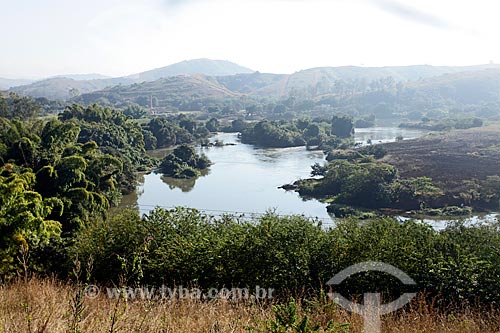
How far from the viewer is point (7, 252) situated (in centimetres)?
599

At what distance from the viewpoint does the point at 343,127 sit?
3803 centimetres

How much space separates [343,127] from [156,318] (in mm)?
37178

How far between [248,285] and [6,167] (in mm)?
8156

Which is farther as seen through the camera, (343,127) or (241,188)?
(343,127)

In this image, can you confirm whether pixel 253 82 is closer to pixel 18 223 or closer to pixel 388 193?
pixel 388 193

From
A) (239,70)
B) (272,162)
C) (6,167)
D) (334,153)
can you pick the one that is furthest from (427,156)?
(239,70)

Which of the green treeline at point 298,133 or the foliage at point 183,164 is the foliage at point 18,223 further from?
the green treeline at point 298,133

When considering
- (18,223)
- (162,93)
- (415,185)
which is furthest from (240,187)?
(162,93)

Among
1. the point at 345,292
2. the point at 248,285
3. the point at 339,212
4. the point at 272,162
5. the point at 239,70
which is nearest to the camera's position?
the point at 345,292

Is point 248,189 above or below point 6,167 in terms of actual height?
below

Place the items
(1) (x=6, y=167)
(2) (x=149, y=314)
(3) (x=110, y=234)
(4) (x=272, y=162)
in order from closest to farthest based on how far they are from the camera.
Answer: (2) (x=149, y=314) → (3) (x=110, y=234) → (1) (x=6, y=167) → (4) (x=272, y=162)

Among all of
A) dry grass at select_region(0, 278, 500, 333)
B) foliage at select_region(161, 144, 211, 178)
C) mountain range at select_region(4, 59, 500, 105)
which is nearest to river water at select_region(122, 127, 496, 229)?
foliage at select_region(161, 144, 211, 178)

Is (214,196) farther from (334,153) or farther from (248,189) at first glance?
(334,153)

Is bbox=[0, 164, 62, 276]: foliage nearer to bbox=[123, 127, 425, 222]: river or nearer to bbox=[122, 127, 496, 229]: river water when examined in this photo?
bbox=[122, 127, 496, 229]: river water
